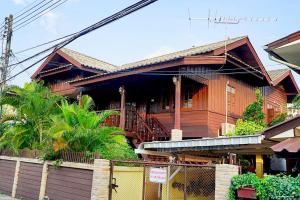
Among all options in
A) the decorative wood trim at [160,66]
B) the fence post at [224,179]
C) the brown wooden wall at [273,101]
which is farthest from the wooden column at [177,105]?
the brown wooden wall at [273,101]

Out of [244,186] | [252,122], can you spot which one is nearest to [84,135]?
[244,186]

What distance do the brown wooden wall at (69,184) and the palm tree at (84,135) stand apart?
825mm

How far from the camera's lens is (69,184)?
11289 mm

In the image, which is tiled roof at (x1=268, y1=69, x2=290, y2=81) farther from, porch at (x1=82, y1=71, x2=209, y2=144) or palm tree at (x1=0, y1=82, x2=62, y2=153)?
palm tree at (x1=0, y1=82, x2=62, y2=153)

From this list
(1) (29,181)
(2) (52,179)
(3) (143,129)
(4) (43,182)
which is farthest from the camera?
(3) (143,129)

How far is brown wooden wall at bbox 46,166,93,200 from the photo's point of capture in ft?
34.7

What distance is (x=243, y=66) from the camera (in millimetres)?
17531

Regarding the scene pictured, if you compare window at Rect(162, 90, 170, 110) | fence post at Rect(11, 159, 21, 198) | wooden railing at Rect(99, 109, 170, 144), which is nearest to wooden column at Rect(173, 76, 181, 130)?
wooden railing at Rect(99, 109, 170, 144)

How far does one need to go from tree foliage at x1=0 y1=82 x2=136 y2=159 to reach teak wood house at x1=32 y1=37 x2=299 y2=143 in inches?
86.5

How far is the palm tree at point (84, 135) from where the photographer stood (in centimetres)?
1154

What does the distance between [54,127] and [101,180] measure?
2.78 m

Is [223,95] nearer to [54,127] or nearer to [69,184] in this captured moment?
[54,127]

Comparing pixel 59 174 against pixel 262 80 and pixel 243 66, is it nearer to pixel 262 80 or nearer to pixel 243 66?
pixel 243 66

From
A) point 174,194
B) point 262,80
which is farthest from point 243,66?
point 174,194
